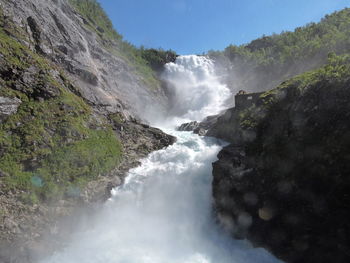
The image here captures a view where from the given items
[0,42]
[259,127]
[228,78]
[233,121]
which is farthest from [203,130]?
[228,78]

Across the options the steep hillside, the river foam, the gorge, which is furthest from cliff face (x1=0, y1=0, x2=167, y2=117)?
the steep hillside

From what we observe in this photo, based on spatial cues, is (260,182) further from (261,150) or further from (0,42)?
(0,42)

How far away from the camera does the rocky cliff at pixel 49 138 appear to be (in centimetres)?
1235

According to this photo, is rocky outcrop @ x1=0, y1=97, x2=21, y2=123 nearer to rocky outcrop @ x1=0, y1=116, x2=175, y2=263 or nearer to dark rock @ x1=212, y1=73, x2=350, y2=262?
rocky outcrop @ x1=0, y1=116, x2=175, y2=263

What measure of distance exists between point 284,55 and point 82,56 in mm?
33309

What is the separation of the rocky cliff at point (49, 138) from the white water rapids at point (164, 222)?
1127mm

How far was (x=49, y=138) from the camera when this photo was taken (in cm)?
1588

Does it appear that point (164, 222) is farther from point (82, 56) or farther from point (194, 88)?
point (194, 88)

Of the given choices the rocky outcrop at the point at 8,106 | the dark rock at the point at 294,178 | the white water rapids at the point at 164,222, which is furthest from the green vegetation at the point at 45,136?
the dark rock at the point at 294,178

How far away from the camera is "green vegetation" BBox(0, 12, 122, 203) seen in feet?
45.1

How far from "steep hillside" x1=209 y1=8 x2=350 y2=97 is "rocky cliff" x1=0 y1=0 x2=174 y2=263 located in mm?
26191

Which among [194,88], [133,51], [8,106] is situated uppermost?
[133,51]

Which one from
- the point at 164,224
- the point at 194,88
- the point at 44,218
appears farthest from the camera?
the point at 194,88

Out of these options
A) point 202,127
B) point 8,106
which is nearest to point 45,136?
point 8,106
